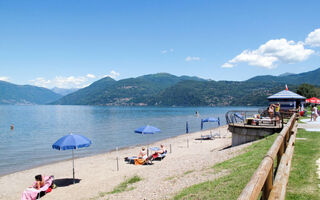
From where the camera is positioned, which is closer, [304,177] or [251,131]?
[304,177]

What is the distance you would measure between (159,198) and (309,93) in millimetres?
80661

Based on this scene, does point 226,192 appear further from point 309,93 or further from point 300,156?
point 309,93

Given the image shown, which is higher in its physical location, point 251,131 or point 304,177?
point 304,177

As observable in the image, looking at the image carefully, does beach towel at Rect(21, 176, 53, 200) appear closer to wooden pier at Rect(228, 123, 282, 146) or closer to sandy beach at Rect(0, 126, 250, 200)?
sandy beach at Rect(0, 126, 250, 200)

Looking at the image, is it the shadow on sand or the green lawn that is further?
the shadow on sand

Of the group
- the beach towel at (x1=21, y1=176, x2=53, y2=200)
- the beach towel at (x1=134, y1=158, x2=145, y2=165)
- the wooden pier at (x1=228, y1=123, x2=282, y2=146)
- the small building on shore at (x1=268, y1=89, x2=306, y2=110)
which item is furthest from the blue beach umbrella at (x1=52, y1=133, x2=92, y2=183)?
the small building on shore at (x1=268, y1=89, x2=306, y2=110)

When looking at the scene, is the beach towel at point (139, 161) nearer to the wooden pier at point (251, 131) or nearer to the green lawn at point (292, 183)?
the wooden pier at point (251, 131)

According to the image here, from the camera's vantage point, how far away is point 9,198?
1231cm

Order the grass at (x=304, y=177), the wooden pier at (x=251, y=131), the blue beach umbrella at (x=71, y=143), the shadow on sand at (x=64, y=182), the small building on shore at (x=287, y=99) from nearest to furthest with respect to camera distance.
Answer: the grass at (x=304, y=177)
the blue beach umbrella at (x=71, y=143)
the shadow on sand at (x=64, y=182)
the wooden pier at (x=251, y=131)
the small building on shore at (x=287, y=99)

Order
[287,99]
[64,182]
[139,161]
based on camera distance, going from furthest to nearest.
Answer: [287,99] < [139,161] < [64,182]

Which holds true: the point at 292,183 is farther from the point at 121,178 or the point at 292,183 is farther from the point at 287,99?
the point at 287,99

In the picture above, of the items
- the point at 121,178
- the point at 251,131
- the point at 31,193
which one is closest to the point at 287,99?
the point at 251,131

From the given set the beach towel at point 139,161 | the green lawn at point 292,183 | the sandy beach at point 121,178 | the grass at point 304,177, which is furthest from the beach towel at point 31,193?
the grass at point 304,177

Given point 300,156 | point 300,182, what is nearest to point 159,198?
point 300,182
